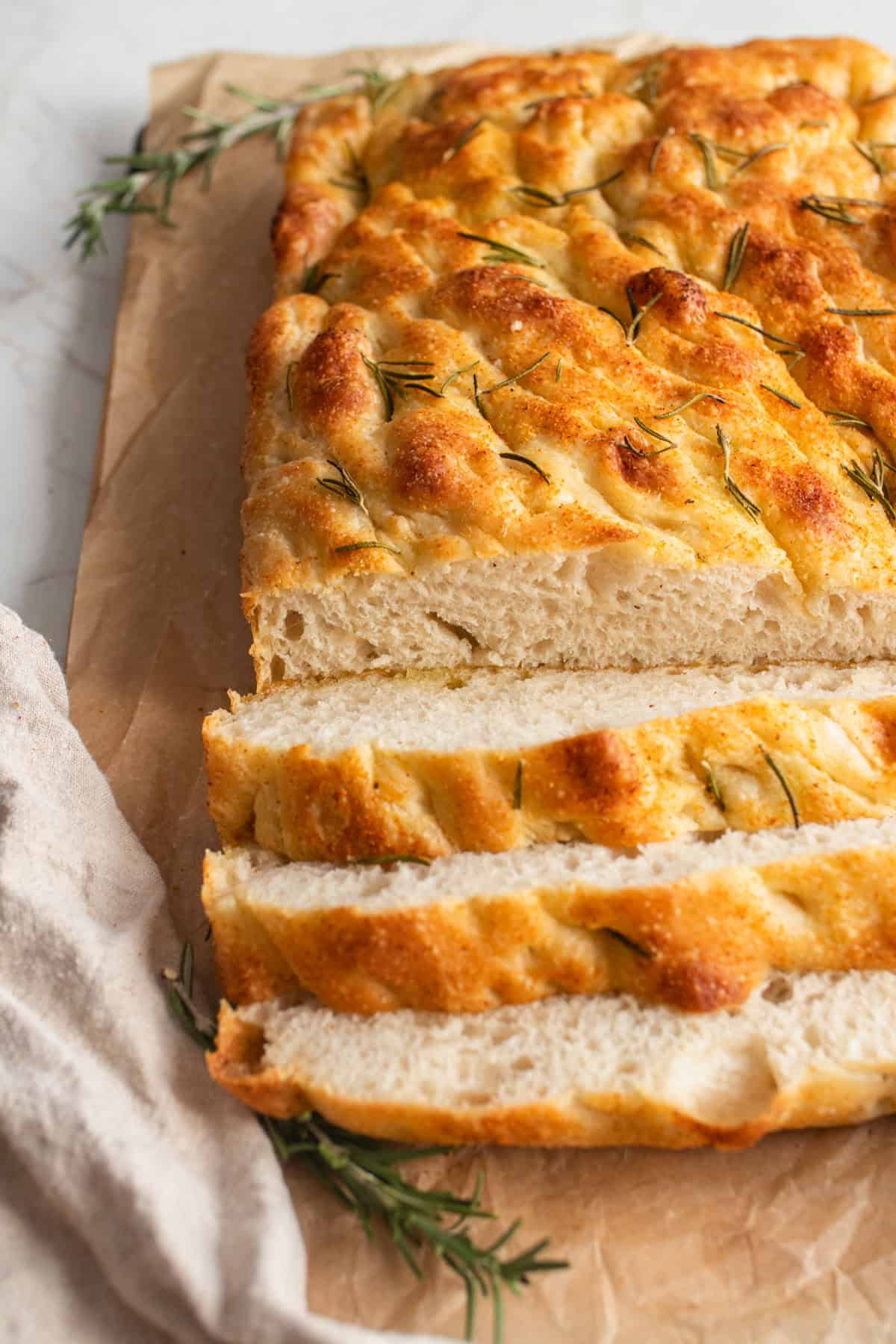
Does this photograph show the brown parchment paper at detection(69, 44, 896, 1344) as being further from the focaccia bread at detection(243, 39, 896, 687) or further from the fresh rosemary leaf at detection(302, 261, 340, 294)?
the fresh rosemary leaf at detection(302, 261, 340, 294)

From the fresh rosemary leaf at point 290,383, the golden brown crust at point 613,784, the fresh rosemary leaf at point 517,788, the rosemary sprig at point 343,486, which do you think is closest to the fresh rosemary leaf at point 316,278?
the fresh rosemary leaf at point 290,383

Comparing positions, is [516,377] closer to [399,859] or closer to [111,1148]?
[399,859]

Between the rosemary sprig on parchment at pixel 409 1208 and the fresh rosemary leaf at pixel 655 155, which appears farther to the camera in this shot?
→ the fresh rosemary leaf at pixel 655 155

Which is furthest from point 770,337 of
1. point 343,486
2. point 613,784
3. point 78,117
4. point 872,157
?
point 78,117

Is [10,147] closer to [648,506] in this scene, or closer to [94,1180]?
[648,506]

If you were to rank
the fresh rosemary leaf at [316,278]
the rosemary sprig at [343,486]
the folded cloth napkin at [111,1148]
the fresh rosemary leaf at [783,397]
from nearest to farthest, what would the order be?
the folded cloth napkin at [111,1148]
the rosemary sprig at [343,486]
the fresh rosemary leaf at [783,397]
the fresh rosemary leaf at [316,278]

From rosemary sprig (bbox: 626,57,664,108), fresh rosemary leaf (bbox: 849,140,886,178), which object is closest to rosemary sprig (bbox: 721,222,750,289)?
fresh rosemary leaf (bbox: 849,140,886,178)

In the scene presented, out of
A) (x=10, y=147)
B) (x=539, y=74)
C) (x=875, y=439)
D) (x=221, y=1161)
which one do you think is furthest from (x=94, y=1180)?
(x=10, y=147)

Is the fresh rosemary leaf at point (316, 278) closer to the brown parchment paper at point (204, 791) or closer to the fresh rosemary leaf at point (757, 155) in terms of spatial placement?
the brown parchment paper at point (204, 791)
